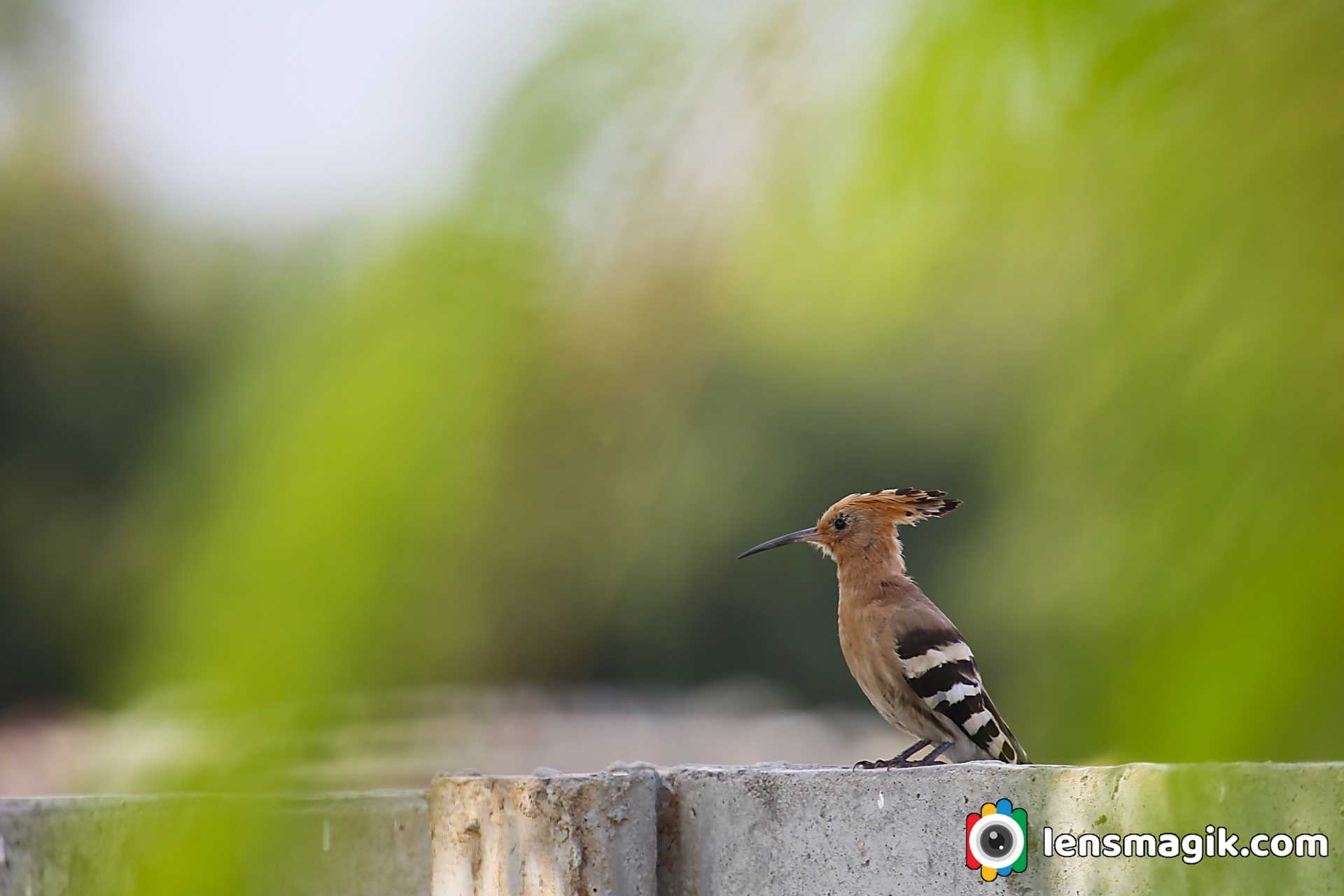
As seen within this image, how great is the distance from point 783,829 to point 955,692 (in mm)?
455

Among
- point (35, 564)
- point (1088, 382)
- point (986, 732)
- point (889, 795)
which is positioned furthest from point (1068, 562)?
point (986, 732)

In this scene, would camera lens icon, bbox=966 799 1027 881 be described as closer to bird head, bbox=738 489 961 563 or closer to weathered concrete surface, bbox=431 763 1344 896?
weathered concrete surface, bbox=431 763 1344 896

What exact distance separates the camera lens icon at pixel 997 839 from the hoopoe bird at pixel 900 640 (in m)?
0.30

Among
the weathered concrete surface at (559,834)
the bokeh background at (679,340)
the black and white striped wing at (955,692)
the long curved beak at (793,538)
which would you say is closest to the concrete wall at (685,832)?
the weathered concrete surface at (559,834)

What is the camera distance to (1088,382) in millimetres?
367

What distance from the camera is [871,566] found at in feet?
7.46

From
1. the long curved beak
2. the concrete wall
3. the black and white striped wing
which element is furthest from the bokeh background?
the long curved beak

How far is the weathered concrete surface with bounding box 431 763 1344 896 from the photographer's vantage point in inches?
53.2

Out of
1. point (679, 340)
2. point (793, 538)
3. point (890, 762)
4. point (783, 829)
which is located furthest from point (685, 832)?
point (679, 340)

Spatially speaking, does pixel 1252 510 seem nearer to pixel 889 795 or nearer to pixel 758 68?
pixel 758 68

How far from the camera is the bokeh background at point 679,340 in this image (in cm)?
31

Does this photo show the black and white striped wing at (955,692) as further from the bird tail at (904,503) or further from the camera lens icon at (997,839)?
the camera lens icon at (997,839)

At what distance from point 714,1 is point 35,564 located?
243 mm

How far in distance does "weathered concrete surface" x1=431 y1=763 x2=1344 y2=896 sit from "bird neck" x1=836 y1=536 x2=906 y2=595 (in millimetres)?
530
